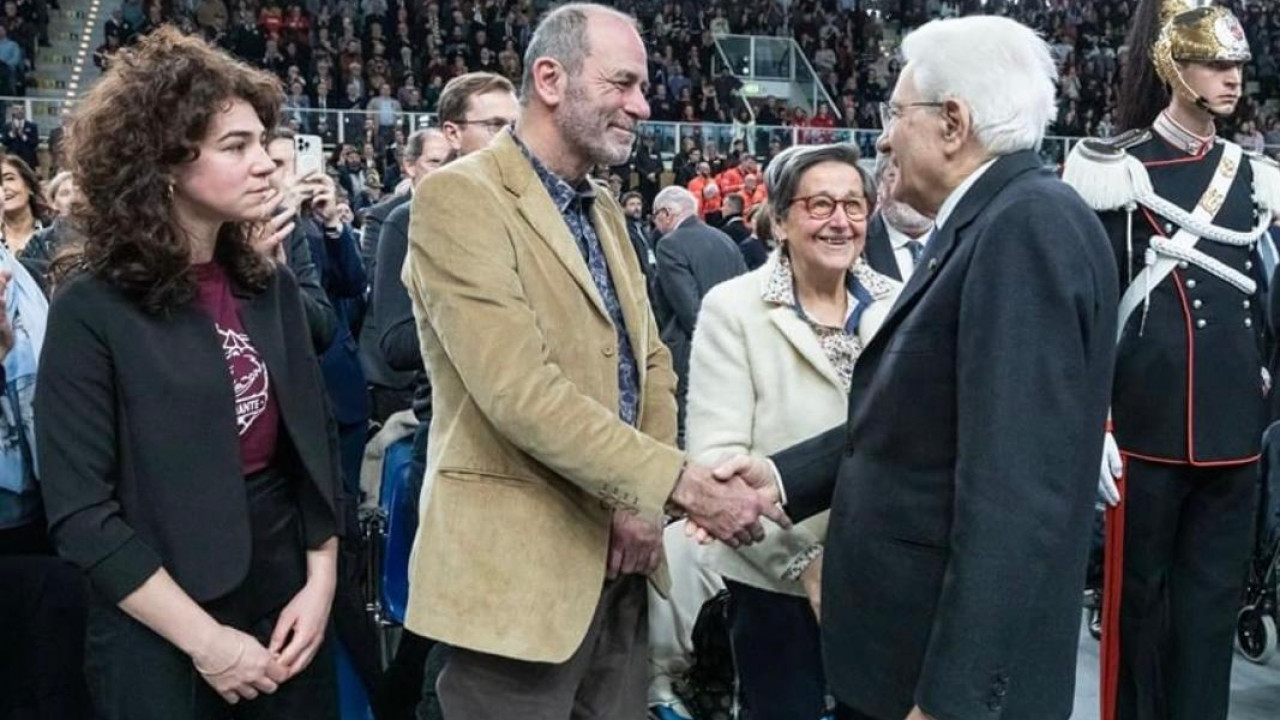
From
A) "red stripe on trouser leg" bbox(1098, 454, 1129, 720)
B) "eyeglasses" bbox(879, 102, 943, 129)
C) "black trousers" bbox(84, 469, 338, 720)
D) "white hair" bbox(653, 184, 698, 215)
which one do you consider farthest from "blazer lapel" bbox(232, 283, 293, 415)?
"white hair" bbox(653, 184, 698, 215)

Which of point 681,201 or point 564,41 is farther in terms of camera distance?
point 681,201

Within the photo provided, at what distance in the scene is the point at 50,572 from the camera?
2.45 meters

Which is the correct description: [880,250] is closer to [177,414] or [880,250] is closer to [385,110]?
[177,414]

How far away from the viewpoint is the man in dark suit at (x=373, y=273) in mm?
3779

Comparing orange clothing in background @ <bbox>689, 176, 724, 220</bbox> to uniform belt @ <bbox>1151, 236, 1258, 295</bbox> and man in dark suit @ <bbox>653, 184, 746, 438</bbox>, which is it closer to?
man in dark suit @ <bbox>653, 184, 746, 438</bbox>

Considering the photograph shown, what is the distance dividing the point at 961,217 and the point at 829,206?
2.67 feet

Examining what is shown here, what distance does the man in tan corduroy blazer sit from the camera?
1.85 meters

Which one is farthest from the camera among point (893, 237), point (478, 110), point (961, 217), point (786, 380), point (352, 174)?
point (352, 174)

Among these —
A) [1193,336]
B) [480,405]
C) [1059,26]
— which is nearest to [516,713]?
[480,405]

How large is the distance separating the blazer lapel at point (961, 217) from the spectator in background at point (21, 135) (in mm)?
11071

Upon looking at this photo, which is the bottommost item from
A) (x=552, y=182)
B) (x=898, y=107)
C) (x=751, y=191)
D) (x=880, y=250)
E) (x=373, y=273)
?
(x=751, y=191)

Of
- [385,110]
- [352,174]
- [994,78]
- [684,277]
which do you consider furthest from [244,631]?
[385,110]

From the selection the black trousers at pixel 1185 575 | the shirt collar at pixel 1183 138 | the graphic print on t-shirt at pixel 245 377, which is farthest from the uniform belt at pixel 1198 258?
the graphic print on t-shirt at pixel 245 377

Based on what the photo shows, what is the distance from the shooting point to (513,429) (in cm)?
184
